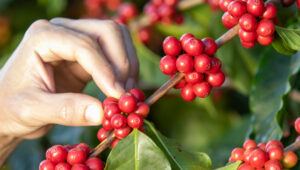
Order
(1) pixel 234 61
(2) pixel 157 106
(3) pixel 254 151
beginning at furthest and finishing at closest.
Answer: (2) pixel 157 106 < (1) pixel 234 61 < (3) pixel 254 151

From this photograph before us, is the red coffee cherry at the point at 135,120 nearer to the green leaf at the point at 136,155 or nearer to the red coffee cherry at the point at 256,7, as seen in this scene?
the green leaf at the point at 136,155

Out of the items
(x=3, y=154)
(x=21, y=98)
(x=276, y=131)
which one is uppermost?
(x=21, y=98)

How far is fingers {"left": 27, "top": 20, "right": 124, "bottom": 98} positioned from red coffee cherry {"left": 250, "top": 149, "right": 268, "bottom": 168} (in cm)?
26

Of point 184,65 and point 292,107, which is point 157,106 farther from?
point 184,65

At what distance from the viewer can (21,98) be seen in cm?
71

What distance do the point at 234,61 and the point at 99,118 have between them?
25.2 inches

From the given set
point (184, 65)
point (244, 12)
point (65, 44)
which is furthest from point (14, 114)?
point (244, 12)

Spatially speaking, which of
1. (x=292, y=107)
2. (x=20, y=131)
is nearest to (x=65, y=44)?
(x=20, y=131)

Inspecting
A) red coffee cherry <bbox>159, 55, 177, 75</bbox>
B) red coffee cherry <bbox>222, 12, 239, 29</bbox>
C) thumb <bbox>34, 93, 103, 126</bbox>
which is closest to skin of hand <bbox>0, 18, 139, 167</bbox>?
thumb <bbox>34, 93, 103, 126</bbox>

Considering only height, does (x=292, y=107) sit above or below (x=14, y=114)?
below

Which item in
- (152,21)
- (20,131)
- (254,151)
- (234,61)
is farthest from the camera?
(152,21)

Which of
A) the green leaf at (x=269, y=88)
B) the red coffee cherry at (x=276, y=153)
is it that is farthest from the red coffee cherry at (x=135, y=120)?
the green leaf at (x=269, y=88)

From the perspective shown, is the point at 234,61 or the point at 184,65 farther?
the point at 234,61

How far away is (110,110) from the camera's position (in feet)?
1.85
